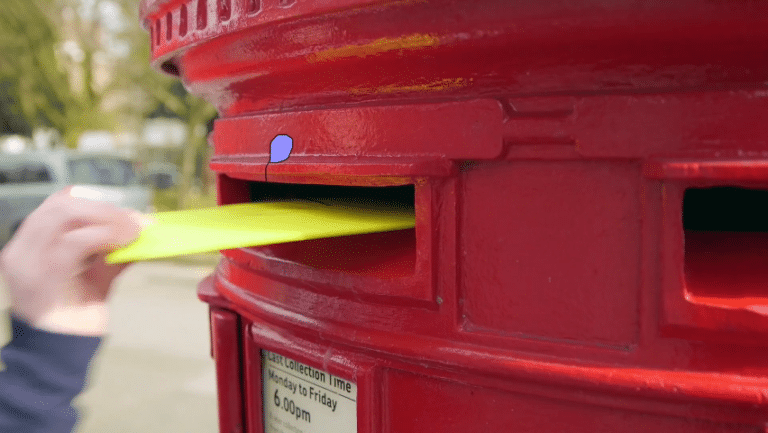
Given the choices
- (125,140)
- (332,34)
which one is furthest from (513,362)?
(125,140)

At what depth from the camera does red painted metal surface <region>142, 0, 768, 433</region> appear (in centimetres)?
69

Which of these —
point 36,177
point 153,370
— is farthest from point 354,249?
point 36,177

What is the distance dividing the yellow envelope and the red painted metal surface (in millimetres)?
75

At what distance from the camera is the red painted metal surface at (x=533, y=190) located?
0.69 meters

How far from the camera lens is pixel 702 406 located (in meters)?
0.71

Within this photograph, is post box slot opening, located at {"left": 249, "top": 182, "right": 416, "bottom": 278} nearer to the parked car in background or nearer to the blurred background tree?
the parked car in background

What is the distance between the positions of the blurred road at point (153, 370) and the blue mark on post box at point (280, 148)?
7.27ft

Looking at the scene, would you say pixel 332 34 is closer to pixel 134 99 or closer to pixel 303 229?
pixel 303 229

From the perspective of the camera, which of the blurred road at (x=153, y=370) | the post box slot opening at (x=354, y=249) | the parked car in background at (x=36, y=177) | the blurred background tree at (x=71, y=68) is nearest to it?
the post box slot opening at (x=354, y=249)

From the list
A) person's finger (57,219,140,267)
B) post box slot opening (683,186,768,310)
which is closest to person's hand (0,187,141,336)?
person's finger (57,219,140,267)

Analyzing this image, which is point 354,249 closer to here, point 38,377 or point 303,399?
point 303,399

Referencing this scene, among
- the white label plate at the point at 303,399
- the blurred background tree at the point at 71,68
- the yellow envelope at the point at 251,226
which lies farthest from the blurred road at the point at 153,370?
the blurred background tree at the point at 71,68

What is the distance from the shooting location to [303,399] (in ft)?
3.64

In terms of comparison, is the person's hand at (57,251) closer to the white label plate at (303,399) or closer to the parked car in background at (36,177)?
the white label plate at (303,399)
